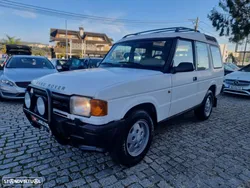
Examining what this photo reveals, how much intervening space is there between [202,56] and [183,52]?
978mm

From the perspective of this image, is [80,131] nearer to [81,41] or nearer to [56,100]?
[56,100]

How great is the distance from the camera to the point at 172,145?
3412 millimetres

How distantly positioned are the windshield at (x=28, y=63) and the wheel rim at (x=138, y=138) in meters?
5.55

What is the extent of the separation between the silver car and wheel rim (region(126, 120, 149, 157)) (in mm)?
4486

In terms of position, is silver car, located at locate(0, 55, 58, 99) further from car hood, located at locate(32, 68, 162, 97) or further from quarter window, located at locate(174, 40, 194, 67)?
quarter window, located at locate(174, 40, 194, 67)

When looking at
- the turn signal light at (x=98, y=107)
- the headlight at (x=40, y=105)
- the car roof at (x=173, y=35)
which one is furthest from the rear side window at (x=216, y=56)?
the headlight at (x=40, y=105)

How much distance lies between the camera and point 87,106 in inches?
83.7

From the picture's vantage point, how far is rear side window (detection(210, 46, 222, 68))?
15.7 feet

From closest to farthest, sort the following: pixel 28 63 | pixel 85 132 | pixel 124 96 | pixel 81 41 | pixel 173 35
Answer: pixel 85 132 < pixel 124 96 < pixel 173 35 < pixel 28 63 < pixel 81 41

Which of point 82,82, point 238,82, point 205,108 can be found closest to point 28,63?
point 82,82

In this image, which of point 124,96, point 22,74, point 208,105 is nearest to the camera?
point 124,96

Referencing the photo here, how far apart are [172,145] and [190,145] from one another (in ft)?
1.15

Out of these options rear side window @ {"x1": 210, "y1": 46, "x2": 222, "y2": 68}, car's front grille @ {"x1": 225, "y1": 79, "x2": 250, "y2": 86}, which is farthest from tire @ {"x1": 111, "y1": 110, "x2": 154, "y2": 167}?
car's front grille @ {"x1": 225, "y1": 79, "x2": 250, "y2": 86}

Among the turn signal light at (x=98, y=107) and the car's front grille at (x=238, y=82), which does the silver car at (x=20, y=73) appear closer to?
the turn signal light at (x=98, y=107)
